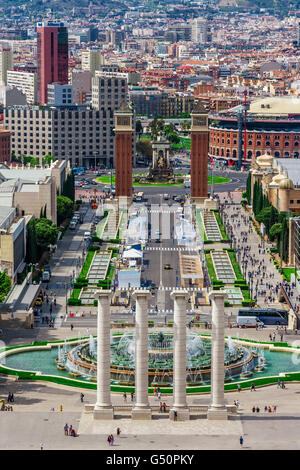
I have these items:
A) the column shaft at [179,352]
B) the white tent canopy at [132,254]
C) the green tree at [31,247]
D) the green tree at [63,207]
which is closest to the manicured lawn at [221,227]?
the white tent canopy at [132,254]

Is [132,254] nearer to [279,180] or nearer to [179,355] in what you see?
[279,180]

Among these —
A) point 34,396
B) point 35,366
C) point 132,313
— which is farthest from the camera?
point 132,313

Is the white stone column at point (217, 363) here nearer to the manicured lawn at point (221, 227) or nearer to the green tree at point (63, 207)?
the manicured lawn at point (221, 227)

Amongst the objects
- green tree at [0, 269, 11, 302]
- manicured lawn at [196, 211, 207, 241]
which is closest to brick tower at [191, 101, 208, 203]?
manicured lawn at [196, 211, 207, 241]

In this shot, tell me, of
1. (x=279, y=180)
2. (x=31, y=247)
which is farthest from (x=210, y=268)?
(x=279, y=180)

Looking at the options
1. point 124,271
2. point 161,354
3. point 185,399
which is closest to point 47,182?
point 124,271

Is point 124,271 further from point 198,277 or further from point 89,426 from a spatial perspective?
point 89,426
